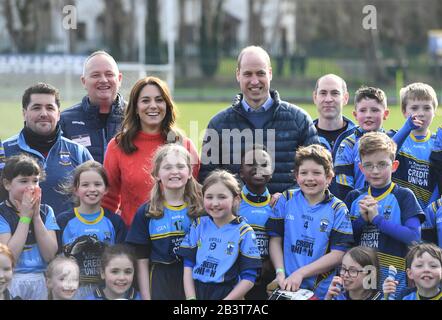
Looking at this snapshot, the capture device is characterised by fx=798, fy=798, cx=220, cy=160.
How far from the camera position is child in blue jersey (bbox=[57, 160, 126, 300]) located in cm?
541

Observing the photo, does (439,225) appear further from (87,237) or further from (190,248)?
(87,237)

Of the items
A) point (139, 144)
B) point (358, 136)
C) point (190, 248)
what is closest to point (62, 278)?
point (190, 248)

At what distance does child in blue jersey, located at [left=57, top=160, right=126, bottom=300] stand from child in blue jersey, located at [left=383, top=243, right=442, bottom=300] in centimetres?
190

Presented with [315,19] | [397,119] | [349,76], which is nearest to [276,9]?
[315,19]

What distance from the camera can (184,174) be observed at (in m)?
5.40

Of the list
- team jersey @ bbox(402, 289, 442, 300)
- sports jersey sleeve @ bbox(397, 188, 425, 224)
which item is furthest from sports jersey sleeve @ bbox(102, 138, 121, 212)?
team jersey @ bbox(402, 289, 442, 300)

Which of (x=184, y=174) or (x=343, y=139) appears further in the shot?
(x=343, y=139)

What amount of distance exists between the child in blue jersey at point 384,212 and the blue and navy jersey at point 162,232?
3.86ft

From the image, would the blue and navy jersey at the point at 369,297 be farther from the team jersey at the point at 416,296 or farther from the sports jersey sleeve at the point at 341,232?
the sports jersey sleeve at the point at 341,232

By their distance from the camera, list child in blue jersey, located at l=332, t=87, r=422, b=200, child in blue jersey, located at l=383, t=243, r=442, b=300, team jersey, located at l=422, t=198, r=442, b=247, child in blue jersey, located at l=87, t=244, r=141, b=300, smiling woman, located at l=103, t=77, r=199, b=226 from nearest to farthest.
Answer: child in blue jersey, located at l=383, t=243, r=442, b=300 < child in blue jersey, located at l=87, t=244, r=141, b=300 < team jersey, located at l=422, t=198, r=442, b=247 < smiling woman, located at l=103, t=77, r=199, b=226 < child in blue jersey, located at l=332, t=87, r=422, b=200

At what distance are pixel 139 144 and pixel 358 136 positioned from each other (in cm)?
172

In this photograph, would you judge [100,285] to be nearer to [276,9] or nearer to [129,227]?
[129,227]

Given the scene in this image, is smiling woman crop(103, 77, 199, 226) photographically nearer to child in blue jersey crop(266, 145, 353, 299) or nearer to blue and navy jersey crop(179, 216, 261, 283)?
blue and navy jersey crop(179, 216, 261, 283)
